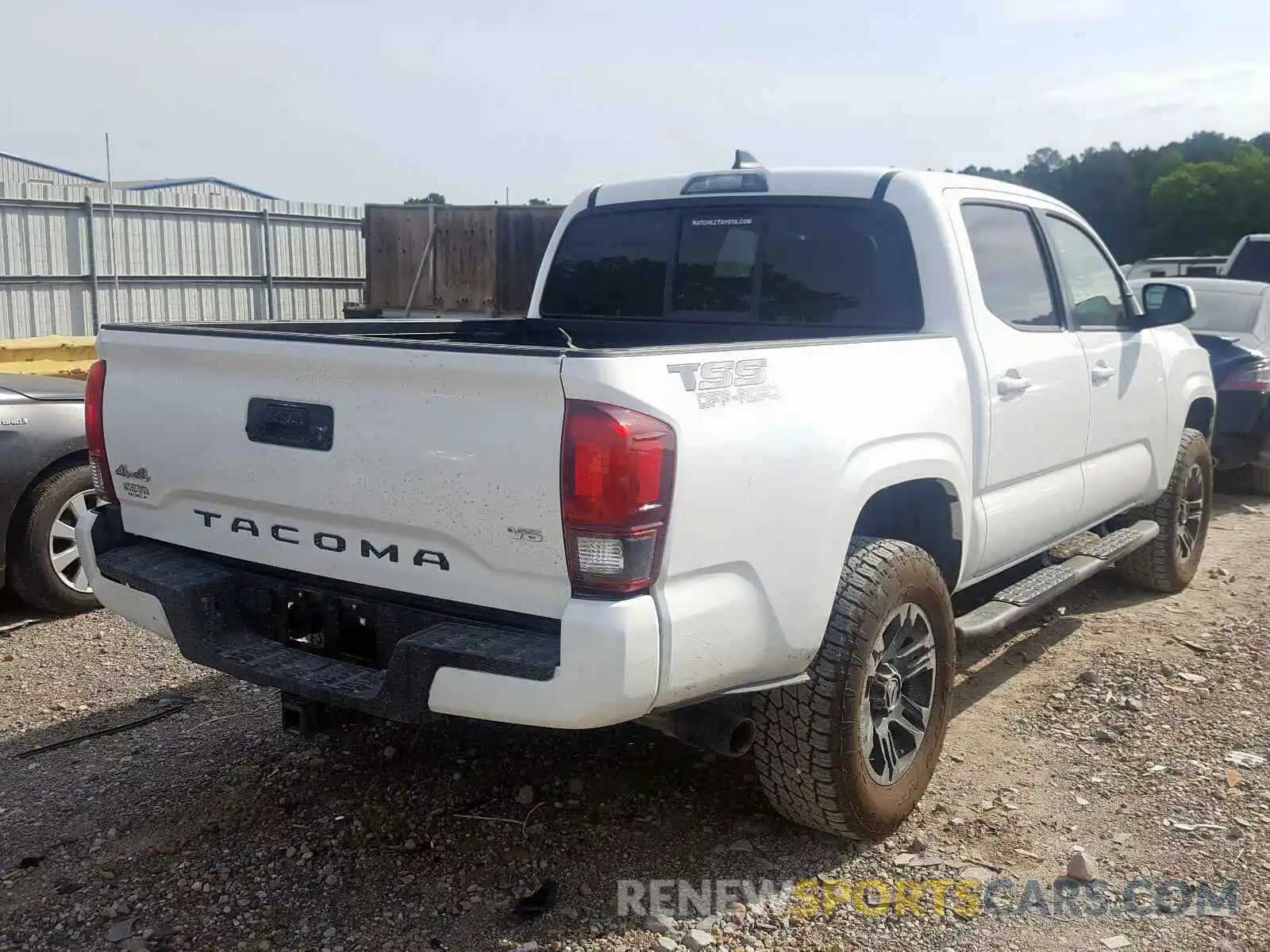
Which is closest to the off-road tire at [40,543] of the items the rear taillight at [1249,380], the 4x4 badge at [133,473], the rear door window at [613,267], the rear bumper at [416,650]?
the 4x4 badge at [133,473]

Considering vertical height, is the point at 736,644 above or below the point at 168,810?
above

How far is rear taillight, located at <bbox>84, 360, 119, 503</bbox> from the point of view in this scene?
3.77m

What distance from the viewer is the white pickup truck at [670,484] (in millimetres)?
2852

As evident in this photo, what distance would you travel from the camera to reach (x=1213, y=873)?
3557mm

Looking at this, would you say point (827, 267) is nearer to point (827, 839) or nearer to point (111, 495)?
point (827, 839)

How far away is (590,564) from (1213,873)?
2176 mm

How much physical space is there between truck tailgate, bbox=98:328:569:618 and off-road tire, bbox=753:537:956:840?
88 centimetres

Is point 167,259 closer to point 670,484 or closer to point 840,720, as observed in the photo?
point 840,720

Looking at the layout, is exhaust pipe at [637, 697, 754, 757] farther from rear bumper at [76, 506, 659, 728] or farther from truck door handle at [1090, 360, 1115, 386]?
truck door handle at [1090, 360, 1115, 386]

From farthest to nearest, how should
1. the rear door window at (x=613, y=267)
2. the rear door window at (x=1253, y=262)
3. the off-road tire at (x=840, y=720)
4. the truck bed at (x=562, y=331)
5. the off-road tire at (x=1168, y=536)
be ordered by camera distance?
1. the rear door window at (x=1253, y=262)
2. the off-road tire at (x=1168, y=536)
3. the rear door window at (x=613, y=267)
4. the truck bed at (x=562, y=331)
5. the off-road tire at (x=840, y=720)

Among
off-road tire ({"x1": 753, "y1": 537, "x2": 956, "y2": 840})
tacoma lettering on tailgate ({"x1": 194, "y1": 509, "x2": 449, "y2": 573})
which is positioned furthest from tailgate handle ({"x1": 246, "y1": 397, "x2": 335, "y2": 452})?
off-road tire ({"x1": 753, "y1": 537, "x2": 956, "y2": 840})

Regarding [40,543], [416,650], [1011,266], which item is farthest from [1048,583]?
[40,543]

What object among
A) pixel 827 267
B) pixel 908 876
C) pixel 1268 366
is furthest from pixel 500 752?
pixel 1268 366

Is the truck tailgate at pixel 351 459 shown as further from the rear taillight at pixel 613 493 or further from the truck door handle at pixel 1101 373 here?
the truck door handle at pixel 1101 373
